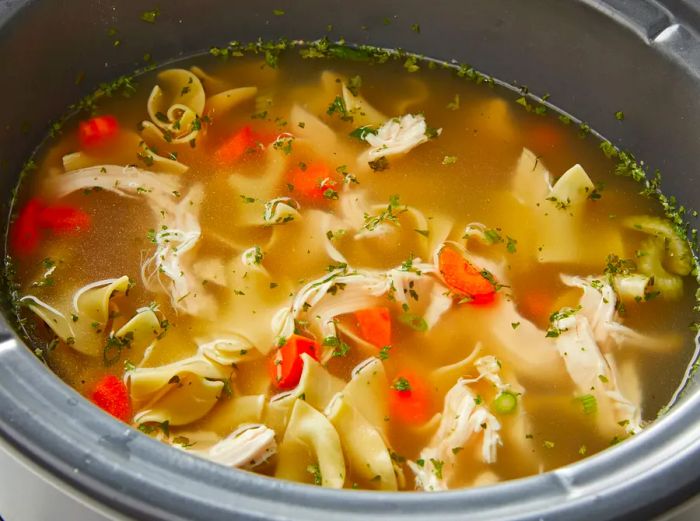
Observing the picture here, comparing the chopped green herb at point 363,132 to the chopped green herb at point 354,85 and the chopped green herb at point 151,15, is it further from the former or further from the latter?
the chopped green herb at point 151,15

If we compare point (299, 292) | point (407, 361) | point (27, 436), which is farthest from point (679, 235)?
point (27, 436)

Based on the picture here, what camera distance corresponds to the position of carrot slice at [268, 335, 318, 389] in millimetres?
2629

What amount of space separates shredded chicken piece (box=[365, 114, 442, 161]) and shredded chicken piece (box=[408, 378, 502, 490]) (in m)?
0.97

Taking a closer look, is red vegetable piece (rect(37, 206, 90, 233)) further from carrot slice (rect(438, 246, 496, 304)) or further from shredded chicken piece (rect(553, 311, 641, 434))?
shredded chicken piece (rect(553, 311, 641, 434))

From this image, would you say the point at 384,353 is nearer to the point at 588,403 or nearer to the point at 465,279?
the point at 465,279

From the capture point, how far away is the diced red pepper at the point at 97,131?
3.29 metres

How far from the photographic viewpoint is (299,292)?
2848mm

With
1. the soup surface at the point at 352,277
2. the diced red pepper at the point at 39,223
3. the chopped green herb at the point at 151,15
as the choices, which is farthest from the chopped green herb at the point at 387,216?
the chopped green herb at the point at 151,15

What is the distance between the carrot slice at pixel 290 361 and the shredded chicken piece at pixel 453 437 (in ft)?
1.32

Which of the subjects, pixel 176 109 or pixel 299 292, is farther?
pixel 176 109

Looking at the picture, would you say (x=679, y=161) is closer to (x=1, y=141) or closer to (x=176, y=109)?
→ (x=176, y=109)

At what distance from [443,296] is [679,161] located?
3.28 feet

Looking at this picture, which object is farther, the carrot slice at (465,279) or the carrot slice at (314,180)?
the carrot slice at (314,180)

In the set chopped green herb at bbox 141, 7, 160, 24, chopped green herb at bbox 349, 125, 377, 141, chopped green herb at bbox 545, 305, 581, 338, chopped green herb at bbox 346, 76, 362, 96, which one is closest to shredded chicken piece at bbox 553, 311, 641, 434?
chopped green herb at bbox 545, 305, 581, 338
